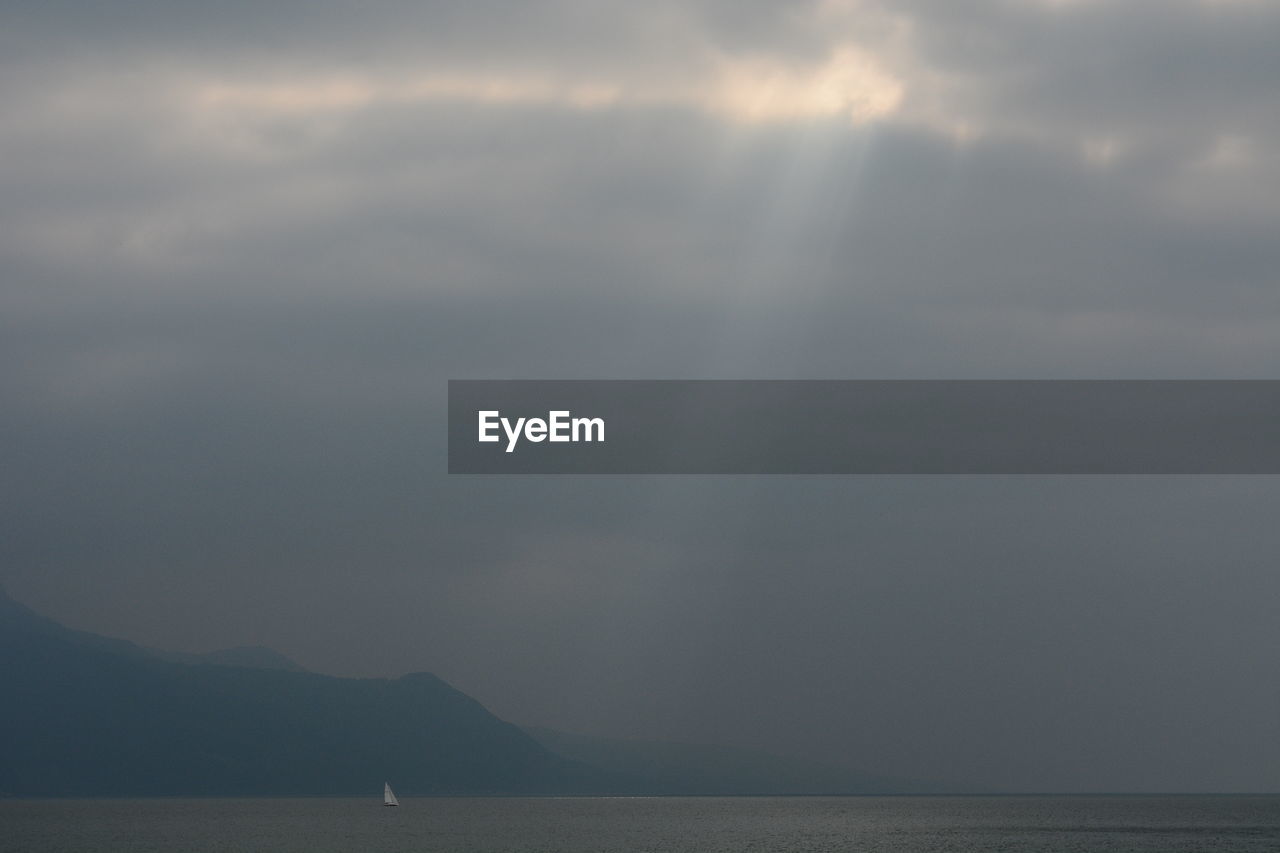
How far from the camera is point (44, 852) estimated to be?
654 ft

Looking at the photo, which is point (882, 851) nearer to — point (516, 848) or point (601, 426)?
point (516, 848)

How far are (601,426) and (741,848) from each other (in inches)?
5216

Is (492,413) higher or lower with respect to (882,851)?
higher

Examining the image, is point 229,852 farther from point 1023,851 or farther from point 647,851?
point 1023,851

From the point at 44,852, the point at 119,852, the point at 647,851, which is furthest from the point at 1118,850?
the point at 44,852

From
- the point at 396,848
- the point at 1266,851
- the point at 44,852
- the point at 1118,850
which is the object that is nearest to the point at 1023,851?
the point at 1118,850

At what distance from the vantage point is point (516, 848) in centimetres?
19550

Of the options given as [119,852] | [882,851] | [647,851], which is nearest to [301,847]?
[119,852]

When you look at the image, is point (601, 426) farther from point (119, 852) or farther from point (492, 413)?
point (119, 852)

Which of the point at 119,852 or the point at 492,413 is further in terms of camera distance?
the point at 119,852

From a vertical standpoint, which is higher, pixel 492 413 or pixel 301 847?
pixel 492 413

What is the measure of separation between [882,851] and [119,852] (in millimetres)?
109104

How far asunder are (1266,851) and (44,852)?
177 meters

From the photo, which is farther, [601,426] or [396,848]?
[396,848]
